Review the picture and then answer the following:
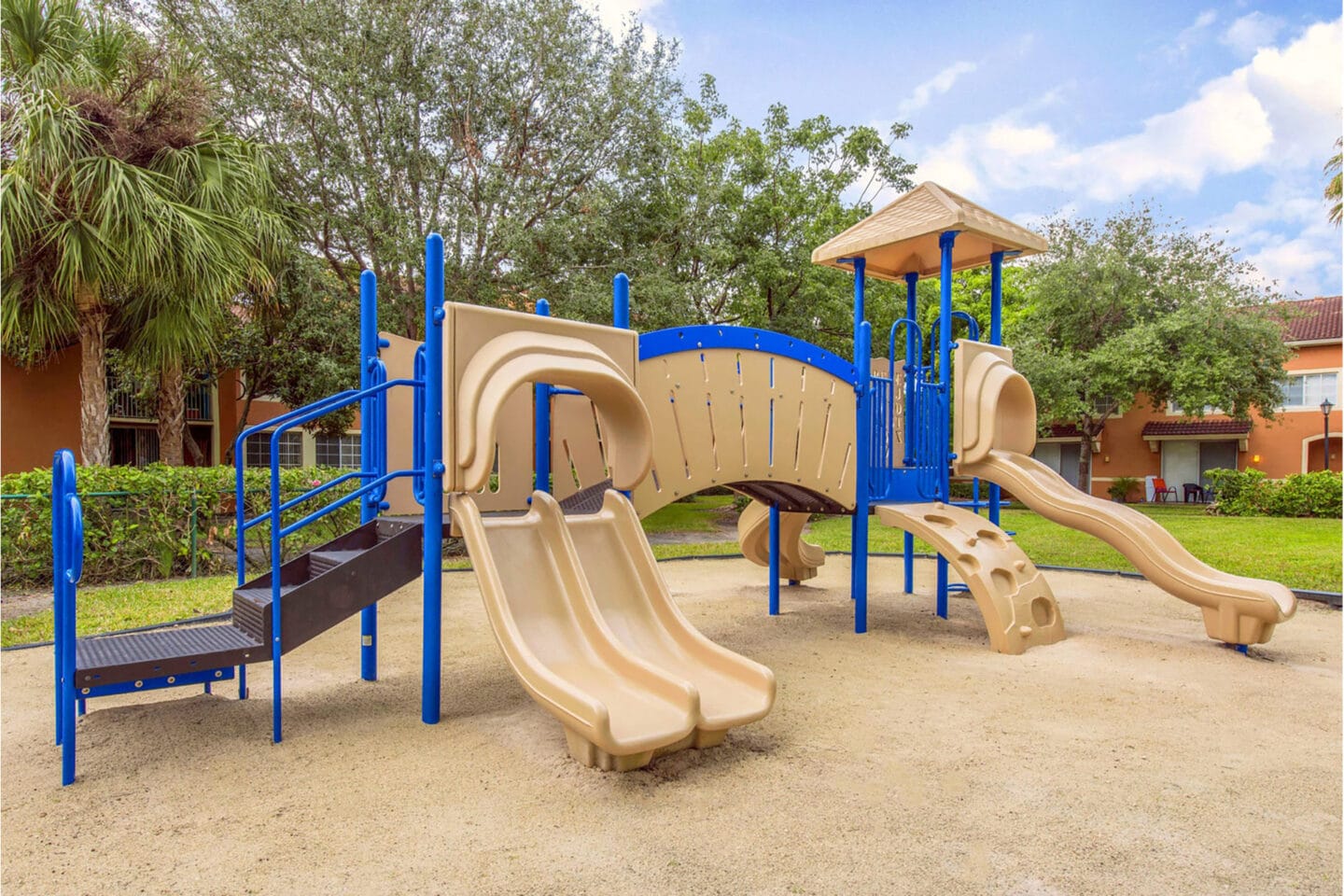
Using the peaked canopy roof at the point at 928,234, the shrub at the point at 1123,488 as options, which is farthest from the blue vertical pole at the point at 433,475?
the shrub at the point at 1123,488

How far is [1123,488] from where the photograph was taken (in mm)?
27328

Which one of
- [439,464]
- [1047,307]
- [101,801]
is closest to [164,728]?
[101,801]

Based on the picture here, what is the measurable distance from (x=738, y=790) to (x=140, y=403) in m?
18.4

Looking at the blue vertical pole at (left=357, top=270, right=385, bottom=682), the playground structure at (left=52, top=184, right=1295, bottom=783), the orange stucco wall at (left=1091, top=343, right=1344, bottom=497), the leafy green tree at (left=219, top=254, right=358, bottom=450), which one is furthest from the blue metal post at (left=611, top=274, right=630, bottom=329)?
the orange stucco wall at (left=1091, top=343, right=1344, bottom=497)

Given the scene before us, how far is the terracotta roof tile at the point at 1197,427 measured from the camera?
26641mm

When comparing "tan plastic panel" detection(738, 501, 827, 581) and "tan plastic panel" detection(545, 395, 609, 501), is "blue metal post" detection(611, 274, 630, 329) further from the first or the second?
"tan plastic panel" detection(738, 501, 827, 581)

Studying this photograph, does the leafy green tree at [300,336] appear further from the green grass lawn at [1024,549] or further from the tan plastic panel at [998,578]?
the tan plastic panel at [998,578]

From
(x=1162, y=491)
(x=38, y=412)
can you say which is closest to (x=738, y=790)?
(x=38, y=412)

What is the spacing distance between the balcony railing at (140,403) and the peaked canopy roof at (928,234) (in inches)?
506

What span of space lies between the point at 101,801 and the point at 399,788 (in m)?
1.16

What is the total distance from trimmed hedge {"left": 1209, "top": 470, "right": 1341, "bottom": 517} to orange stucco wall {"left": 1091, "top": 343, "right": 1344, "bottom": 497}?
13.2 ft

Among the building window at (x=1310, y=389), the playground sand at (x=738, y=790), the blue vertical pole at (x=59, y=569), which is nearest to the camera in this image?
the playground sand at (x=738, y=790)

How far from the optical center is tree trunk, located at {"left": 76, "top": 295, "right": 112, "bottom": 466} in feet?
33.7

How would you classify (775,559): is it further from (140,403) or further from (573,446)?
(140,403)
